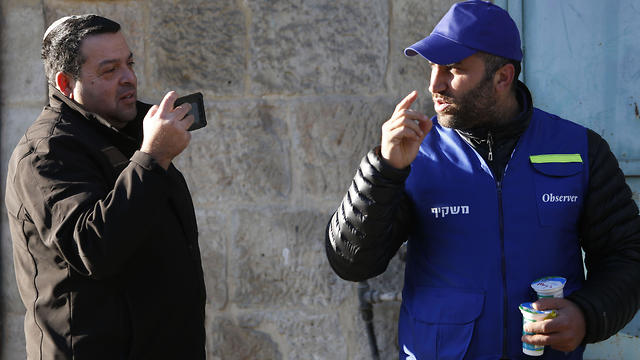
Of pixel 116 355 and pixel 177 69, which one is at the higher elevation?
pixel 177 69

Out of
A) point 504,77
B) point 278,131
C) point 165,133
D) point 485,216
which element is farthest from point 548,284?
point 278,131

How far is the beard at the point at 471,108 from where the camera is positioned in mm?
2311

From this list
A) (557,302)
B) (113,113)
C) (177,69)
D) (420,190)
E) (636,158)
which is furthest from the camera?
(177,69)

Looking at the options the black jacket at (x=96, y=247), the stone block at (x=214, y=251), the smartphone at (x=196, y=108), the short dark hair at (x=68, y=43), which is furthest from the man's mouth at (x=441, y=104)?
the stone block at (x=214, y=251)

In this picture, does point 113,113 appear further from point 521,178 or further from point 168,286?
point 521,178

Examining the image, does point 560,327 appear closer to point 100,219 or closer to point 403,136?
point 403,136

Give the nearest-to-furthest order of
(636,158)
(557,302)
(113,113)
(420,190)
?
1. (557,302)
2. (420,190)
3. (113,113)
4. (636,158)

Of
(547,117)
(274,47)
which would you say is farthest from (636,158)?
(274,47)

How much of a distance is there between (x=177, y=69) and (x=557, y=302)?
206 centimetres

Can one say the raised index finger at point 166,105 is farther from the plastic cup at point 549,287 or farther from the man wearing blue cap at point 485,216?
the plastic cup at point 549,287

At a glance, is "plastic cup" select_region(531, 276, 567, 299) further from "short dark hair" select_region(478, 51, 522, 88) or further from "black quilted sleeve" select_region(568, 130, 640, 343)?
"short dark hair" select_region(478, 51, 522, 88)

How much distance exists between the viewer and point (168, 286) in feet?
7.59

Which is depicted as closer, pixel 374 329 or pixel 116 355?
pixel 116 355

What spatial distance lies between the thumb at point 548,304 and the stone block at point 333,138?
1369mm
